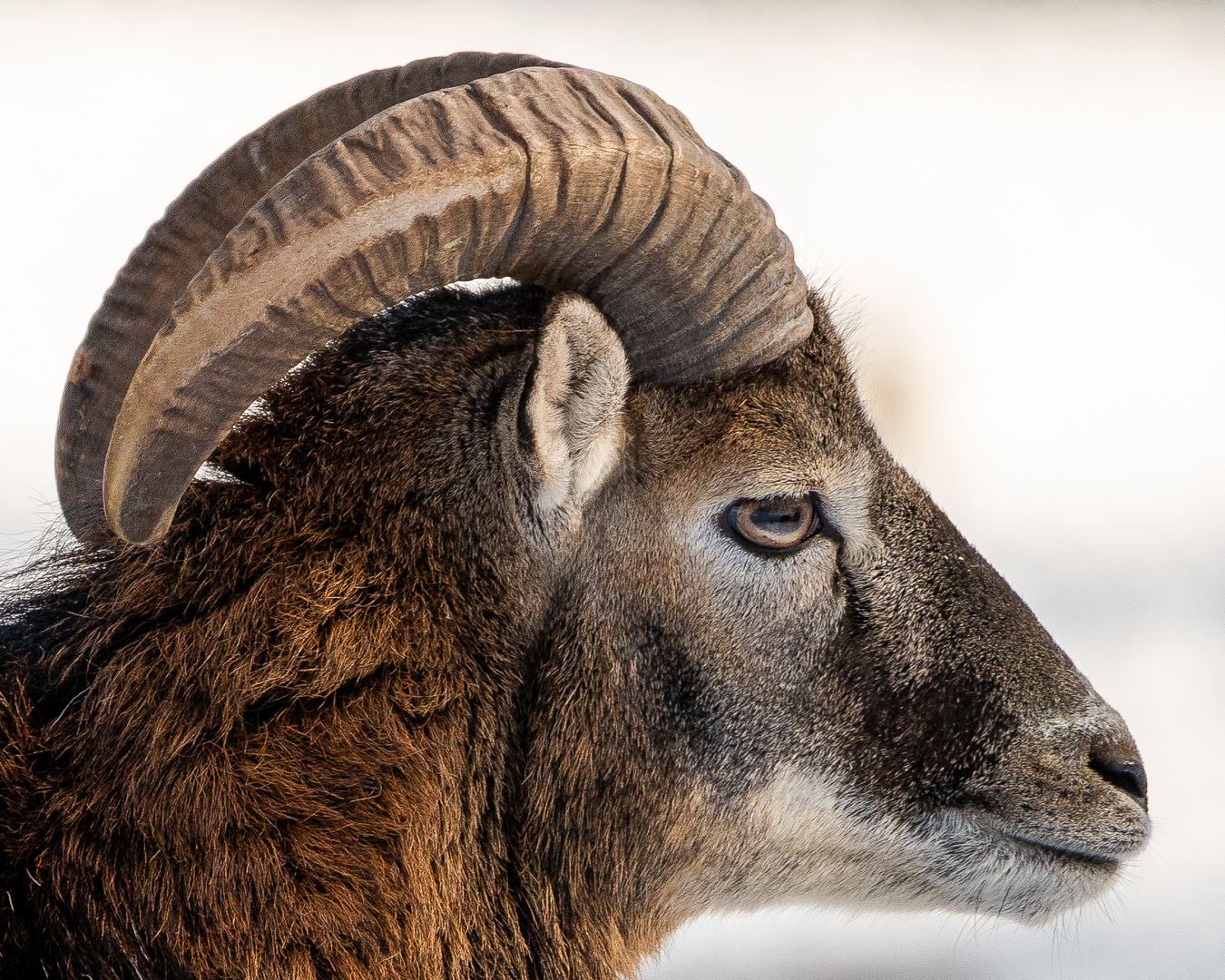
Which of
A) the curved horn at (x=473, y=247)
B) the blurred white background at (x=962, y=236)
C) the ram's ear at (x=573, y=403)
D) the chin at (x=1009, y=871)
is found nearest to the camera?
the curved horn at (x=473, y=247)

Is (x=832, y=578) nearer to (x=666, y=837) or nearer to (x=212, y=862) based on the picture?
(x=666, y=837)

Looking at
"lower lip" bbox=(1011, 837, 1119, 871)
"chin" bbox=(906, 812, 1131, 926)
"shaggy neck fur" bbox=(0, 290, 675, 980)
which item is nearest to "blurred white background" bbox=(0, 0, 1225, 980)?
"chin" bbox=(906, 812, 1131, 926)

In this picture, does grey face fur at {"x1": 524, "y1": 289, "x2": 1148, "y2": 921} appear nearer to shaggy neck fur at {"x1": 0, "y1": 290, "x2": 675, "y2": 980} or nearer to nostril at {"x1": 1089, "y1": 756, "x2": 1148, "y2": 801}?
nostril at {"x1": 1089, "y1": 756, "x2": 1148, "y2": 801}

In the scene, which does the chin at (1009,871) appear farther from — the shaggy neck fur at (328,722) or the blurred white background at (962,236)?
the blurred white background at (962,236)

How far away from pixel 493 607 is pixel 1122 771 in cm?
183

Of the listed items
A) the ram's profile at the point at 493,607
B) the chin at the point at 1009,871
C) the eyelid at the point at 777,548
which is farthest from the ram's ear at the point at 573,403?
the chin at the point at 1009,871

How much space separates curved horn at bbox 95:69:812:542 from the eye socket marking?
376mm

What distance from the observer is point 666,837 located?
3586 mm

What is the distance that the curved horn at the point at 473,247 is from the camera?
2.81 m

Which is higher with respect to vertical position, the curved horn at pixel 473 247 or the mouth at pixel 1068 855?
the curved horn at pixel 473 247

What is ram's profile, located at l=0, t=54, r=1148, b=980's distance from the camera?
295 centimetres

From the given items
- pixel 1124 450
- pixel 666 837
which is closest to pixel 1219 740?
pixel 1124 450

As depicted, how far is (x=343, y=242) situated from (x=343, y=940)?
1.62 metres

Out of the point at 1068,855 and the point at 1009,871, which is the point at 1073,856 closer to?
the point at 1068,855
